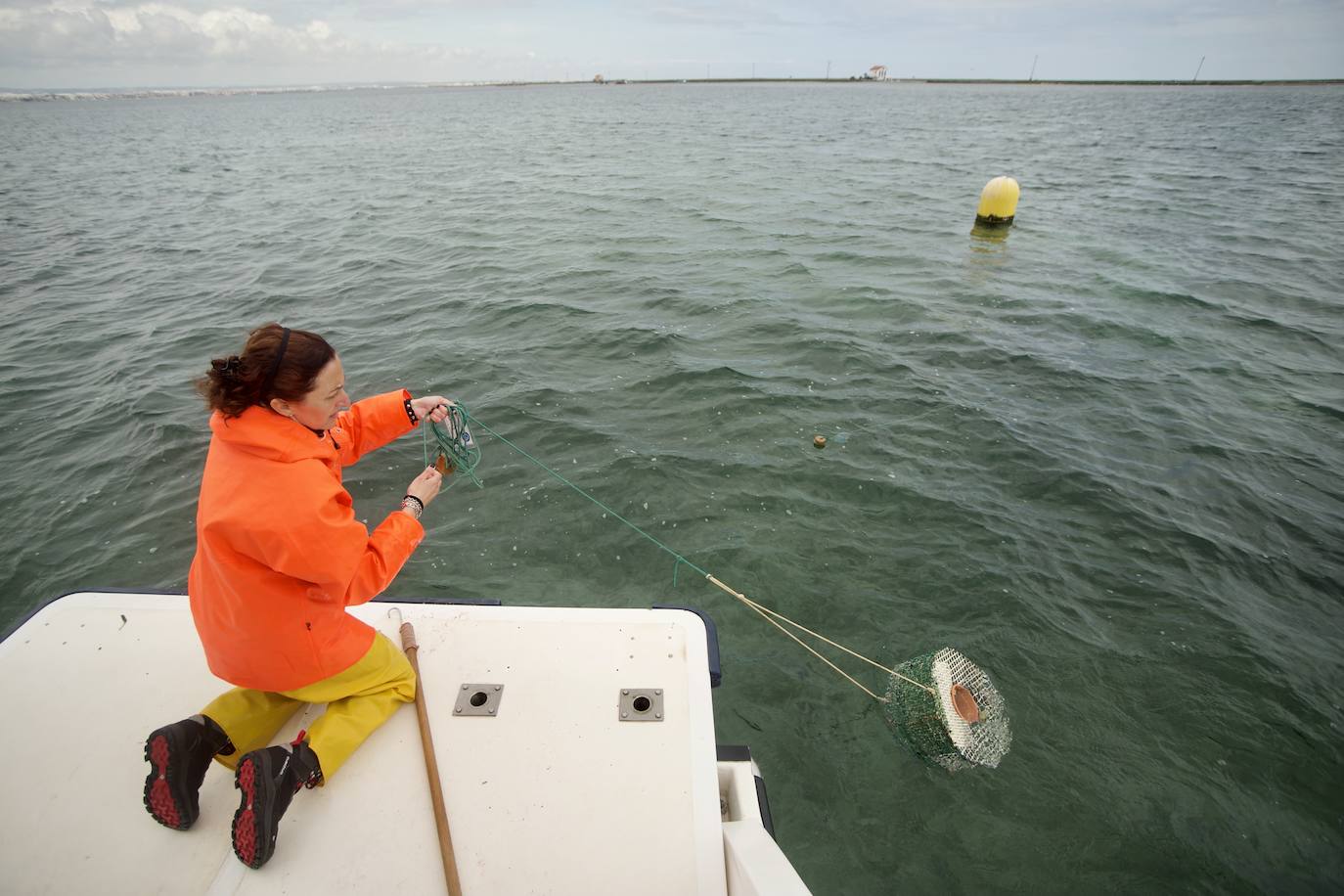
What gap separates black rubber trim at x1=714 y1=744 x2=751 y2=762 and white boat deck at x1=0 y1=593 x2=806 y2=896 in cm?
6

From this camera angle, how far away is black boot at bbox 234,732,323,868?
7.35 feet

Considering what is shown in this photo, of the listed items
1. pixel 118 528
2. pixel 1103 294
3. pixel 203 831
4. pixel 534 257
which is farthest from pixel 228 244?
pixel 1103 294

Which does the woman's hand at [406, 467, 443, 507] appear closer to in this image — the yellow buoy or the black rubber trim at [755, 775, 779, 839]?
the black rubber trim at [755, 775, 779, 839]

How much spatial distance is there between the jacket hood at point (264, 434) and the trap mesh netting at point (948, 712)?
3885 millimetres

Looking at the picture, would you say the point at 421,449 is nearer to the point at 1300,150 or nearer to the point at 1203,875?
the point at 1203,875

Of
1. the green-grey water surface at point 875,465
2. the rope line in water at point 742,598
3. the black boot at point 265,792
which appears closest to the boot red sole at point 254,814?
the black boot at point 265,792

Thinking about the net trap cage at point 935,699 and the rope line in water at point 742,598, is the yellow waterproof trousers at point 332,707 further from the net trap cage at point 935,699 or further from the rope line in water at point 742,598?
the rope line in water at point 742,598

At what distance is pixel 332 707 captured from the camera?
2.69 metres

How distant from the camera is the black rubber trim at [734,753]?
2.96m

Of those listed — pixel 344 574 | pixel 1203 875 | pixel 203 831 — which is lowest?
pixel 1203 875

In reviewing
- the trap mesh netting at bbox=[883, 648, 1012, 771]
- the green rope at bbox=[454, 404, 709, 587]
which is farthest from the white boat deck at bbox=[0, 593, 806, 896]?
the green rope at bbox=[454, 404, 709, 587]

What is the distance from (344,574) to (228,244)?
1833 centimetres

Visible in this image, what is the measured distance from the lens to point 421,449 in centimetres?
714

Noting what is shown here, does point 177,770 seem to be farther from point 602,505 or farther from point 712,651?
point 602,505
